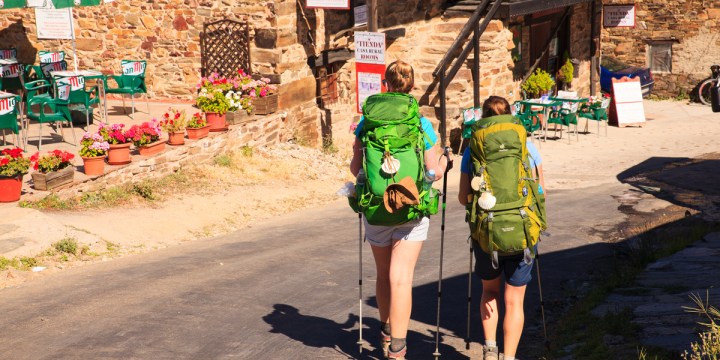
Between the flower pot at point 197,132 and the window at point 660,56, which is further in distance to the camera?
the window at point 660,56

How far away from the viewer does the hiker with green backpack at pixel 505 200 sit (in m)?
5.11

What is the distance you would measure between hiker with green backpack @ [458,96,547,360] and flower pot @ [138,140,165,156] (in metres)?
7.55

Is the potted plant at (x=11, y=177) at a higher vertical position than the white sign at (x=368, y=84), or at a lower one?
lower

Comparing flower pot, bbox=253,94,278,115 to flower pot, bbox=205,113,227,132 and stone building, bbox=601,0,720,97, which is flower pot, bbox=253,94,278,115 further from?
stone building, bbox=601,0,720,97

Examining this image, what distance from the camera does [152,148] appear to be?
39.9ft

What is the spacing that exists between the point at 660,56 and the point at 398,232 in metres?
20.1

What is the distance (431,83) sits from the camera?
16.6 m

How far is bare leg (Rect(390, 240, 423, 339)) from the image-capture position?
17.6ft

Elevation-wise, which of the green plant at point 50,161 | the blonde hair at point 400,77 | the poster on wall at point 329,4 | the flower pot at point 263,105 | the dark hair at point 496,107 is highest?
the poster on wall at point 329,4

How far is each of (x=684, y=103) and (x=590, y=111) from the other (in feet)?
18.2

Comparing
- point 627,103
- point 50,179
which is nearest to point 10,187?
point 50,179

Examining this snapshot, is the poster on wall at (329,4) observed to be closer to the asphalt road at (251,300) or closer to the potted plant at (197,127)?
the potted plant at (197,127)

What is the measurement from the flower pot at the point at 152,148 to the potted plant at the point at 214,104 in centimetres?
136

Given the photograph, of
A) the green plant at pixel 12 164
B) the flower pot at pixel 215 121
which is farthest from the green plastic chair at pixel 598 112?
the green plant at pixel 12 164
